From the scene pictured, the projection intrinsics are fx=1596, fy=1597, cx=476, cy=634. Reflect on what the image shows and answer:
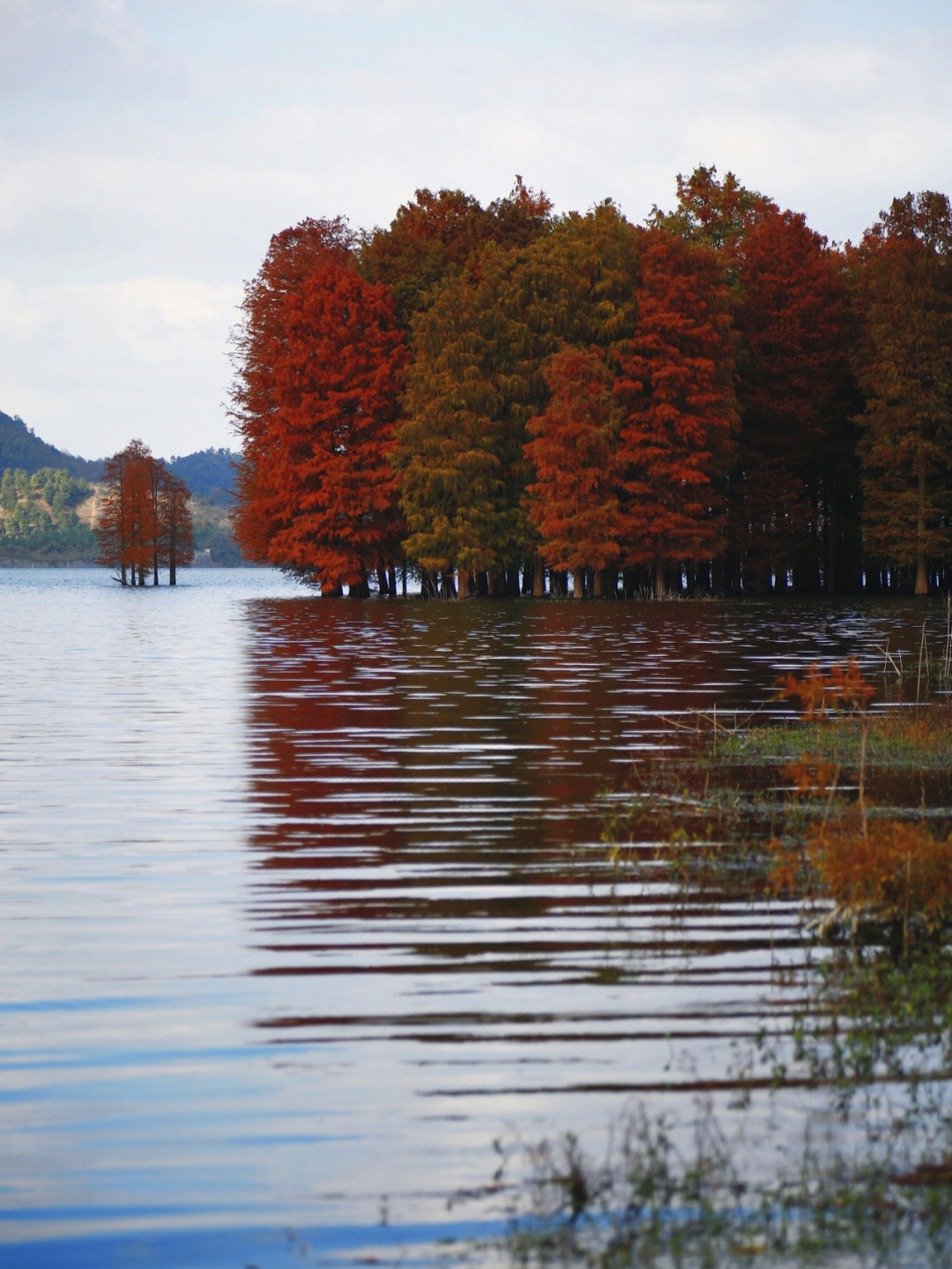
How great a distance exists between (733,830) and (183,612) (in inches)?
2044

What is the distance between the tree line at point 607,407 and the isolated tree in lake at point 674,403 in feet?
0.41

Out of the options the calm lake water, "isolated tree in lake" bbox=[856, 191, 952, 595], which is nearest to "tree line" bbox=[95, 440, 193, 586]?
"isolated tree in lake" bbox=[856, 191, 952, 595]

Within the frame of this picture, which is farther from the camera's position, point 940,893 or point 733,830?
point 733,830

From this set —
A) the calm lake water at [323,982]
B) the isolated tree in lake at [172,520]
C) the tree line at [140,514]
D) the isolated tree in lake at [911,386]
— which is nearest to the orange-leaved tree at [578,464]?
the isolated tree in lake at [911,386]

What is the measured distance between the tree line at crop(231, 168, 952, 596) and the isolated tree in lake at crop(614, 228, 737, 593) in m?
0.12

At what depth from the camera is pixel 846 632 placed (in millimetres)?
38250

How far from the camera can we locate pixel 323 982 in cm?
685

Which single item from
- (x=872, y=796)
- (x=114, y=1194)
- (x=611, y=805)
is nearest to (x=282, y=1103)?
(x=114, y=1194)

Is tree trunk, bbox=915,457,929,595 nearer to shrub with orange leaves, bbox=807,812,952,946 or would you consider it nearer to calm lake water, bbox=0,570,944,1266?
calm lake water, bbox=0,570,944,1266

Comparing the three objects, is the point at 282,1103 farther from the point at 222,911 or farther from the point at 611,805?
the point at 611,805

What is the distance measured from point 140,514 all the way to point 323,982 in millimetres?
114215

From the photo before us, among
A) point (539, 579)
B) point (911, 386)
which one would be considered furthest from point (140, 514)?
point (911, 386)

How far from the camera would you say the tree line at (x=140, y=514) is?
117500 mm

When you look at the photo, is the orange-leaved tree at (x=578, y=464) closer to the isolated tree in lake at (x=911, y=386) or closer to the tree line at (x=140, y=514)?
the isolated tree in lake at (x=911, y=386)
